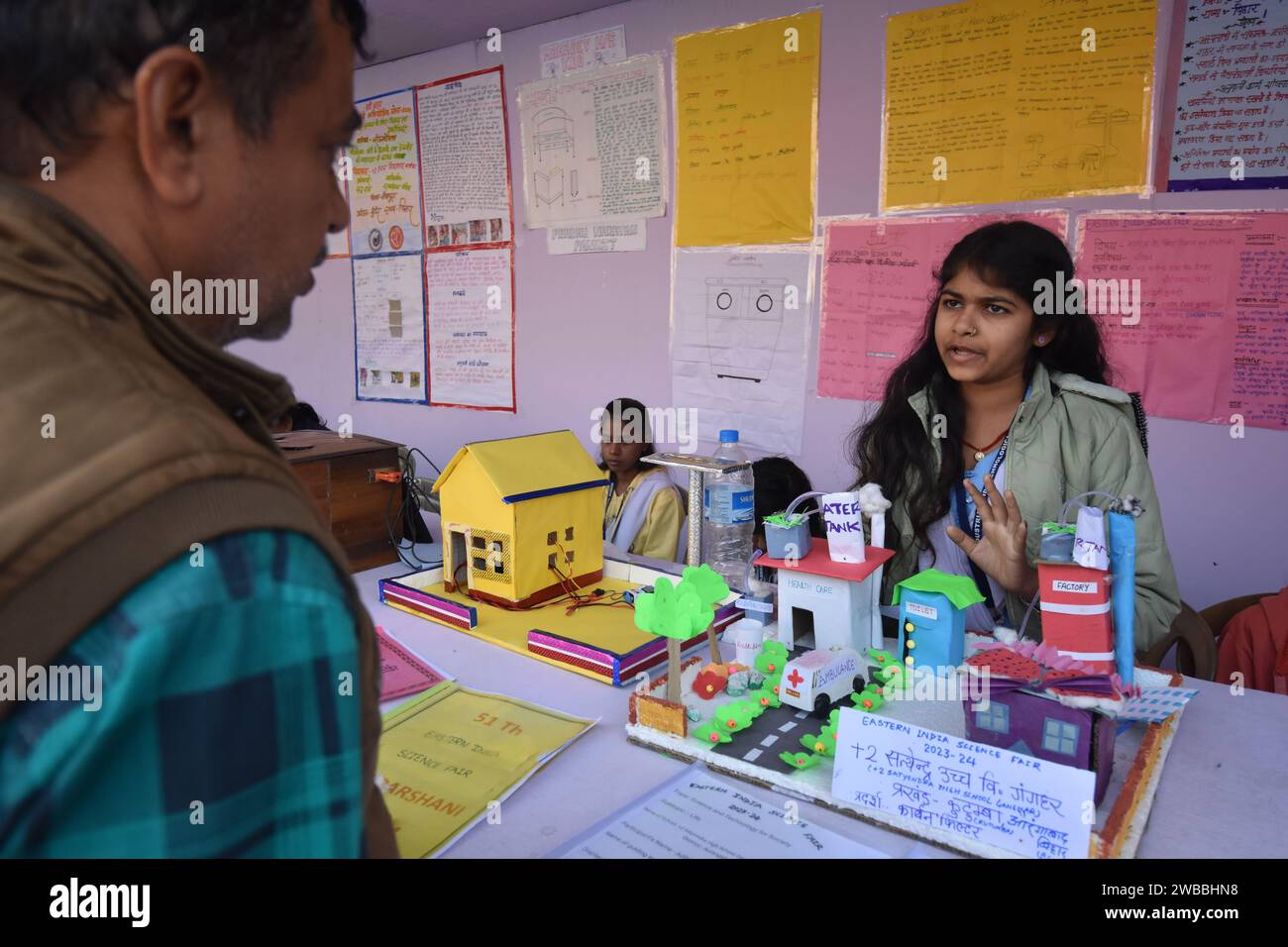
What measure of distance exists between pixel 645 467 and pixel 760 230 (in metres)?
0.95

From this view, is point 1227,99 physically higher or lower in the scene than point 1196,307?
higher

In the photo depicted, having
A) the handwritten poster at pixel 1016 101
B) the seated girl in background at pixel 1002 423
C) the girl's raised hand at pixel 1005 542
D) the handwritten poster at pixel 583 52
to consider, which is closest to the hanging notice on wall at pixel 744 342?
the handwritten poster at pixel 1016 101

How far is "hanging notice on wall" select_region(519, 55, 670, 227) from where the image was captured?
3225 millimetres

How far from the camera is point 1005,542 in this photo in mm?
1570

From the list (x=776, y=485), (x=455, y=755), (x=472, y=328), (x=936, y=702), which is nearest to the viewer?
(x=455, y=755)

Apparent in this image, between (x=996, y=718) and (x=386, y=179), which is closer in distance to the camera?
(x=996, y=718)

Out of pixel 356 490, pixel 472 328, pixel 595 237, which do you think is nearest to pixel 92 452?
pixel 356 490

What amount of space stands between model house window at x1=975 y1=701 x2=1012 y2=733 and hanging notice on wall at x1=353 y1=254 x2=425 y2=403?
11.8ft

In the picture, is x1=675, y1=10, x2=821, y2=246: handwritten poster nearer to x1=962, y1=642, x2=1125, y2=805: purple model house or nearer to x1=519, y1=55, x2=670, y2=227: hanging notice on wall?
x1=519, y1=55, x2=670, y2=227: hanging notice on wall

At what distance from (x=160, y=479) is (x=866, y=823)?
849mm
